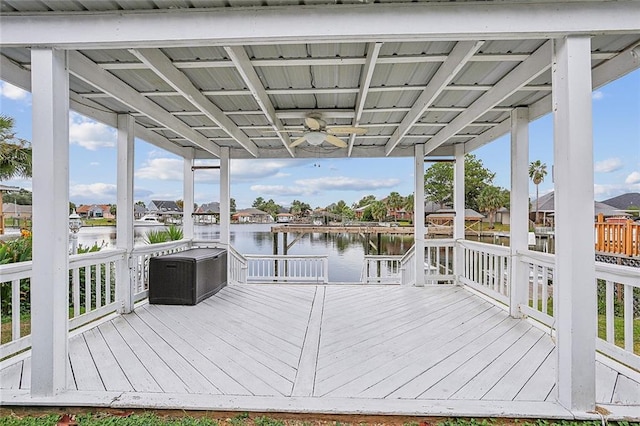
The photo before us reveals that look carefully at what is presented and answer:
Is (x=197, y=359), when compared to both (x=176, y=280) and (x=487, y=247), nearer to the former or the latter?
(x=176, y=280)

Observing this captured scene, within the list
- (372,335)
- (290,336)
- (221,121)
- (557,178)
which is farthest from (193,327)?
(557,178)

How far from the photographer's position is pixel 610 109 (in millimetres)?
8977

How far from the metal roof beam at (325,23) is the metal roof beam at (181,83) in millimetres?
410

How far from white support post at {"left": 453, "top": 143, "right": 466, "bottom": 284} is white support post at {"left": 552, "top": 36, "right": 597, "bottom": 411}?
13.0 ft

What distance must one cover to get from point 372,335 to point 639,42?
3.39 metres

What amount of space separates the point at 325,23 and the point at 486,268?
176 inches

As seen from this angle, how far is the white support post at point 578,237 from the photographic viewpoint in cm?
207

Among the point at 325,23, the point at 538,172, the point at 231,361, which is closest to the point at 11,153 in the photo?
the point at 231,361

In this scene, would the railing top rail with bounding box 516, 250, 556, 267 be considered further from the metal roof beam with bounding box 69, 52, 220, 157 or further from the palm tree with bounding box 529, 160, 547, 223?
the palm tree with bounding box 529, 160, 547, 223

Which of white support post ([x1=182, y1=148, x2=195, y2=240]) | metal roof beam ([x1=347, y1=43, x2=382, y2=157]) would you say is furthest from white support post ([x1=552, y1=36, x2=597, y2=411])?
white support post ([x1=182, y1=148, x2=195, y2=240])

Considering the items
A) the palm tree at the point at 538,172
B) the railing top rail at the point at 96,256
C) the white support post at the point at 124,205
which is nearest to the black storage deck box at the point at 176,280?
the white support post at the point at 124,205

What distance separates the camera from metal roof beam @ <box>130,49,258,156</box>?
2.71 meters

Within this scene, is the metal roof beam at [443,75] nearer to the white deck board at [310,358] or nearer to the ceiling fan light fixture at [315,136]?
the ceiling fan light fixture at [315,136]

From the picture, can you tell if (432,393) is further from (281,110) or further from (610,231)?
(610,231)
